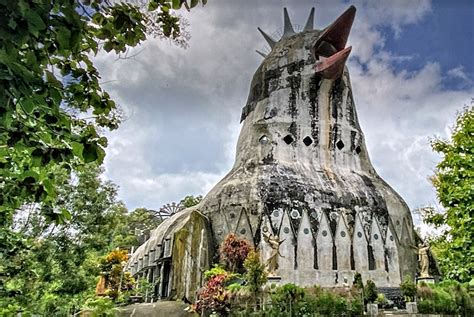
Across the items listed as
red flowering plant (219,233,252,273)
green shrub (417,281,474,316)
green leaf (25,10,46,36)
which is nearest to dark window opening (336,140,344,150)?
red flowering plant (219,233,252,273)

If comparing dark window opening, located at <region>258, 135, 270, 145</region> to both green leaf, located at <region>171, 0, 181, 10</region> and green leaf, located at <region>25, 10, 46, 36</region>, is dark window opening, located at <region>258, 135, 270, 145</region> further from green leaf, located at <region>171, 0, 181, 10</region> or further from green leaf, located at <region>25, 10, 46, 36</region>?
green leaf, located at <region>25, 10, 46, 36</region>

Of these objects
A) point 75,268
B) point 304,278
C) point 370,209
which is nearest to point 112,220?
point 75,268

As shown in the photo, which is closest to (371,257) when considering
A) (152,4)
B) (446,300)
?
(446,300)

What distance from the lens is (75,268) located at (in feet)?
38.5

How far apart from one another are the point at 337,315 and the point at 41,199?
29.9ft

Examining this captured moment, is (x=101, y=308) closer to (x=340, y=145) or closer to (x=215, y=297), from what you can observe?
(x=215, y=297)

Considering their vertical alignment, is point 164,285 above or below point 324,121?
below

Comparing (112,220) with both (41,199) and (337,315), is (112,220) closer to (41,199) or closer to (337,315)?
(337,315)

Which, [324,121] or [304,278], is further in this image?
[324,121]

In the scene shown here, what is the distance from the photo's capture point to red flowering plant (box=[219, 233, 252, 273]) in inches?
511

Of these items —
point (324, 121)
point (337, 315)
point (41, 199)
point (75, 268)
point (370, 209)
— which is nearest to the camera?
point (41, 199)

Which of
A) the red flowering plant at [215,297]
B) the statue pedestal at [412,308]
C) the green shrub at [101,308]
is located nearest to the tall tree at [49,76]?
the green shrub at [101,308]

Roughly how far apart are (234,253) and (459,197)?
6466mm

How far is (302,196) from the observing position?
14.6 metres
